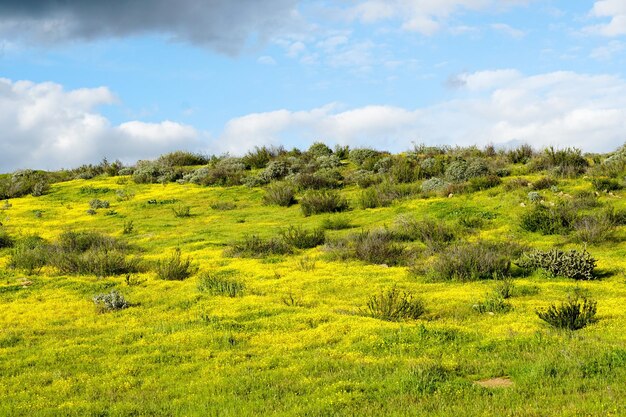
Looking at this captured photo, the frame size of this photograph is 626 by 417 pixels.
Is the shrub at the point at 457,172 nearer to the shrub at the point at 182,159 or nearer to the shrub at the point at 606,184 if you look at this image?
the shrub at the point at 606,184

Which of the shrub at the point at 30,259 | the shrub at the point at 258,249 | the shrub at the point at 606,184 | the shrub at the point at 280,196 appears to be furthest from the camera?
the shrub at the point at 280,196

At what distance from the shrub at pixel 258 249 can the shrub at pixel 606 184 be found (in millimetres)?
16449

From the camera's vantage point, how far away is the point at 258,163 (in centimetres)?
4928

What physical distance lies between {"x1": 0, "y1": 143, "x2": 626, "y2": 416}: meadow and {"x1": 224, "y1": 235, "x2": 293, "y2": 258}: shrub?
0.24ft

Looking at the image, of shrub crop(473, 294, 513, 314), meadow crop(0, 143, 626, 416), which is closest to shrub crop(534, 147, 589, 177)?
meadow crop(0, 143, 626, 416)

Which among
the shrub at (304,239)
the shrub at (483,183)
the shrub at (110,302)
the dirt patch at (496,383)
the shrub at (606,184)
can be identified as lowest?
the dirt patch at (496,383)

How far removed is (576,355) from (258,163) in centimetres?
4075

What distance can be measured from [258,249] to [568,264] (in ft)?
36.4

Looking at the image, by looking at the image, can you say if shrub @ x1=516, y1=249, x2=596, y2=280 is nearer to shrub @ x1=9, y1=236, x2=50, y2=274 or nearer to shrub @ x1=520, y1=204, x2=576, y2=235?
shrub @ x1=520, y1=204, x2=576, y2=235

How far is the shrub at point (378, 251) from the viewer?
20.9 m

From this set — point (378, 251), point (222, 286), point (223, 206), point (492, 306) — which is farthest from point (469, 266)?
point (223, 206)

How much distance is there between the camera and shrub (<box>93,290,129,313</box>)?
15672mm

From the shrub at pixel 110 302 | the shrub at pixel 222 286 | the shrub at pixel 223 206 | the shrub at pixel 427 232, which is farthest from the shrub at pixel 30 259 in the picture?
the shrub at pixel 427 232

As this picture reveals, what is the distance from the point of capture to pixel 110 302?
51.6 ft
